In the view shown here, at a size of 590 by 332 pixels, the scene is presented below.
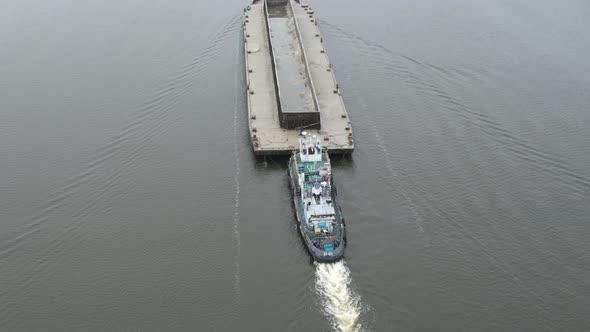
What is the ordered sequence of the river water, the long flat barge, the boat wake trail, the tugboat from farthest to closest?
the long flat barge < the tugboat < the river water < the boat wake trail

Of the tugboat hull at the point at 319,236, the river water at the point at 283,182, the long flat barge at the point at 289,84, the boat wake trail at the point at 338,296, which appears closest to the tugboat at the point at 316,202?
the tugboat hull at the point at 319,236

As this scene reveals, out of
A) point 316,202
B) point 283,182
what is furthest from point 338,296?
point 283,182

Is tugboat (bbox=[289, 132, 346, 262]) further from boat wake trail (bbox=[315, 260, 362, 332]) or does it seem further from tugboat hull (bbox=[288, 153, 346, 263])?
boat wake trail (bbox=[315, 260, 362, 332])

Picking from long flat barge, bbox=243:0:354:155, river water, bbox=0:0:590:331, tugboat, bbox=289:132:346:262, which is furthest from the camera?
long flat barge, bbox=243:0:354:155

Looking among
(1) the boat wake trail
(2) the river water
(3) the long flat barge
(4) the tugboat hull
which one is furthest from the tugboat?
(3) the long flat barge

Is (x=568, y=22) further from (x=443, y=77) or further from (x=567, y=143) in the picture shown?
(x=567, y=143)

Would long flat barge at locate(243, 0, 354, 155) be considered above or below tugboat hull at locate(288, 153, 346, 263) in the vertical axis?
above

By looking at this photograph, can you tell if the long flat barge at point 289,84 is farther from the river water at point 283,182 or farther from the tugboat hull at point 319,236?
the tugboat hull at point 319,236
